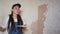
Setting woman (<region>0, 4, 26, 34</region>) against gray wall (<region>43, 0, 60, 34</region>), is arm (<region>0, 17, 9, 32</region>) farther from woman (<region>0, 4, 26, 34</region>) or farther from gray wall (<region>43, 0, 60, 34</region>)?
gray wall (<region>43, 0, 60, 34</region>)

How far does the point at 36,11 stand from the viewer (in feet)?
4.99

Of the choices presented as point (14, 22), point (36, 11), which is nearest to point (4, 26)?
point (14, 22)

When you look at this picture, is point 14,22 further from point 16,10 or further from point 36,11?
point 36,11

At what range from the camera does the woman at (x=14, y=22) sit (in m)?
1.48

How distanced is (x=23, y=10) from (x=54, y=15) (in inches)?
12.3

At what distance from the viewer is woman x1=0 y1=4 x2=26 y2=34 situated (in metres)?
1.48

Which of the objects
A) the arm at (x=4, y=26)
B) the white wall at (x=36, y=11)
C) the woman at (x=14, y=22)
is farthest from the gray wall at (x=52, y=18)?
the arm at (x=4, y=26)

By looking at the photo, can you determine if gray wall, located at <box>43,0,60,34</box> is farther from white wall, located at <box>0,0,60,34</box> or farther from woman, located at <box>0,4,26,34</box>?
woman, located at <box>0,4,26,34</box>

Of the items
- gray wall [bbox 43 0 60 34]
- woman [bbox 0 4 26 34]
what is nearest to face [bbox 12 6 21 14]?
woman [bbox 0 4 26 34]

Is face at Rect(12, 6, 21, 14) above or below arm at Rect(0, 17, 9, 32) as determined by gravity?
above

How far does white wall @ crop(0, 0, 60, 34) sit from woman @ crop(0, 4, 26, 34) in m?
0.04

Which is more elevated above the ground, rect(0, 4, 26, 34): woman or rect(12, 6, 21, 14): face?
rect(12, 6, 21, 14): face

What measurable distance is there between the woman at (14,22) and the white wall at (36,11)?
4 centimetres

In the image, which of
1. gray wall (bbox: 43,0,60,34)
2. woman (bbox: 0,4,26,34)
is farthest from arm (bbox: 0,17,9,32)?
gray wall (bbox: 43,0,60,34)
